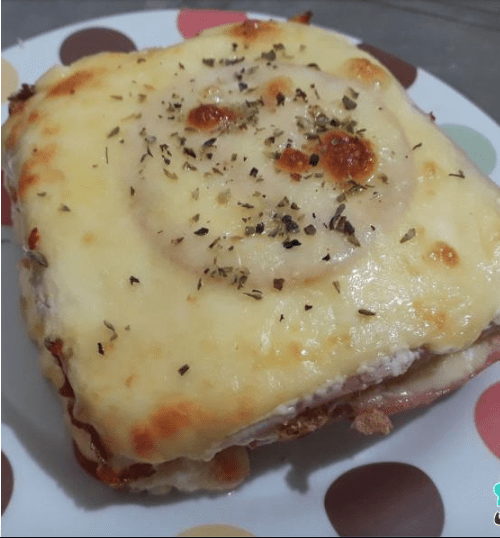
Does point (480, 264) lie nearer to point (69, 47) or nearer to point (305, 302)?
point (305, 302)

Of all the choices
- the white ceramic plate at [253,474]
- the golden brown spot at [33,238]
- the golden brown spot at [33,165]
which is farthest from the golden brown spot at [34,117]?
the white ceramic plate at [253,474]

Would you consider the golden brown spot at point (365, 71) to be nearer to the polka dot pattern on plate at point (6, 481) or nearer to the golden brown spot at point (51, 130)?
the golden brown spot at point (51, 130)

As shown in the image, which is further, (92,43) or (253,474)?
(92,43)

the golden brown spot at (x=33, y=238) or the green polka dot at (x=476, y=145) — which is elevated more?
the golden brown spot at (x=33, y=238)

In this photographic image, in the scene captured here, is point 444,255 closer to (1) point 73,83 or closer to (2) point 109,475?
(2) point 109,475

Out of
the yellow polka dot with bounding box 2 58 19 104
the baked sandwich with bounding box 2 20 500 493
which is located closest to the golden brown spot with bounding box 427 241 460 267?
the baked sandwich with bounding box 2 20 500 493

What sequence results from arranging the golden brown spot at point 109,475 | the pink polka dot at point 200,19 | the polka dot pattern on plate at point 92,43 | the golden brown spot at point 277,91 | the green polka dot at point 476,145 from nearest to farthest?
the golden brown spot at point 109,475 < the golden brown spot at point 277,91 < the green polka dot at point 476,145 < the polka dot pattern on plate at point 92,43 < the pink polka dot at point 200,19

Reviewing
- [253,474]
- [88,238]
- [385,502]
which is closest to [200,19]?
[88,238]
